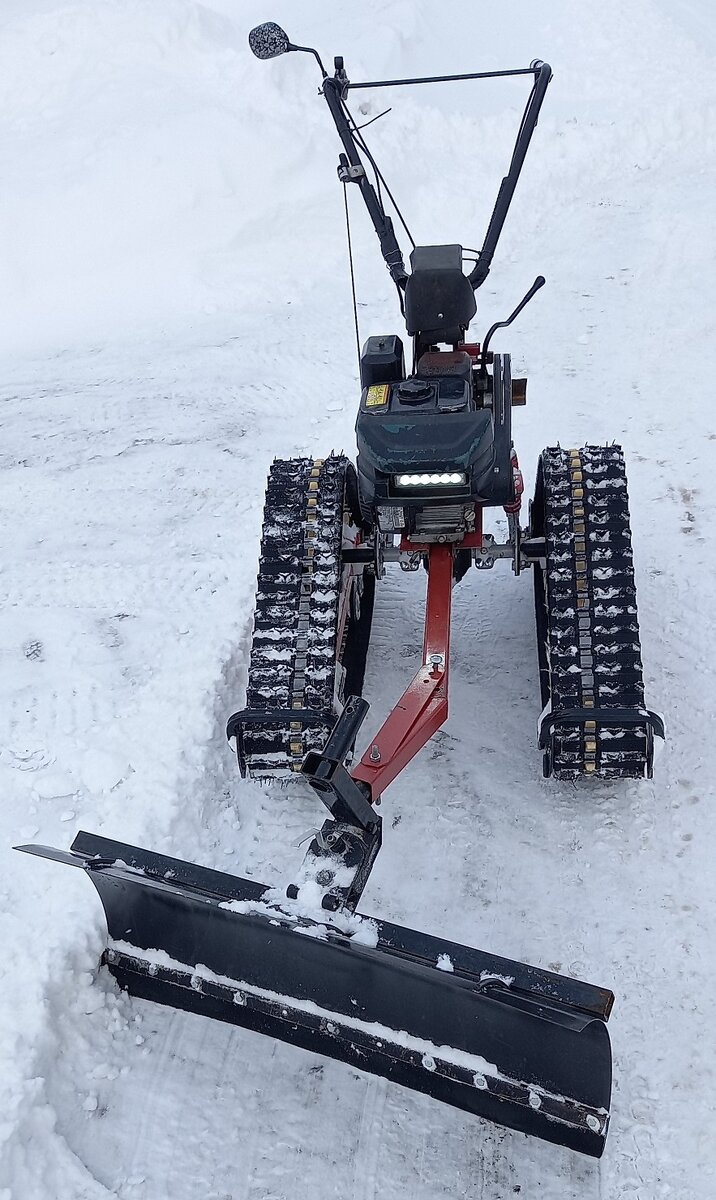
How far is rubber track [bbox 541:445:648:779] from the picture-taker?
14.4 feet

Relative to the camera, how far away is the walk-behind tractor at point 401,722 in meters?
3.25

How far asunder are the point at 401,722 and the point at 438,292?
2121 mm

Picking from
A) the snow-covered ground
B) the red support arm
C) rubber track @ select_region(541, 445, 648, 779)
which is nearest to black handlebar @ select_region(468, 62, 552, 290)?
rubber track @ select_region(541, 445, 648, 779)

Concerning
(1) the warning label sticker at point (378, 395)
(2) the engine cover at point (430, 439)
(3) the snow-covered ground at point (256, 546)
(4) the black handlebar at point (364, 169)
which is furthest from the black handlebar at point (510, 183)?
(3) the snow-covered ground at point (256, 546)

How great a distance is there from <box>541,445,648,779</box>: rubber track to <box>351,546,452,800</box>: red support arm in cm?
52

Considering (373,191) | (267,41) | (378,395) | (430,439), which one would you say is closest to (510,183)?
(373,191)

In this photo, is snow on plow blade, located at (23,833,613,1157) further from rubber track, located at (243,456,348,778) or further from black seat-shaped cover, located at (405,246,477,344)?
black seat-shaped cover, located at (405,246,477,344)

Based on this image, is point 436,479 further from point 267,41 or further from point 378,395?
point 267,41

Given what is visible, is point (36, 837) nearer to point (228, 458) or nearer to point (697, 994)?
point (697, 994)

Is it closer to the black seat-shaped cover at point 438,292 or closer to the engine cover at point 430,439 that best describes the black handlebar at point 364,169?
the black seat-shaped cover at point 438,292

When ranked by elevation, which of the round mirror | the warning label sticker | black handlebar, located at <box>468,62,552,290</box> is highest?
the round mirror

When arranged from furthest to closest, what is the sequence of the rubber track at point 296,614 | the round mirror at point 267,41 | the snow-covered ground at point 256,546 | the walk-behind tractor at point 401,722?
the round mirror at point 267,41 < the rubber track at point 296,614 < the snow-covered ground at point 256,546 < the walk-behind tractor at point 401,722

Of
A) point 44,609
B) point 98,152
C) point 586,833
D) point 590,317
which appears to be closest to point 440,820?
point 586,833

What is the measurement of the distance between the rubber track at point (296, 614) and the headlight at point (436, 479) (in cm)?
81
